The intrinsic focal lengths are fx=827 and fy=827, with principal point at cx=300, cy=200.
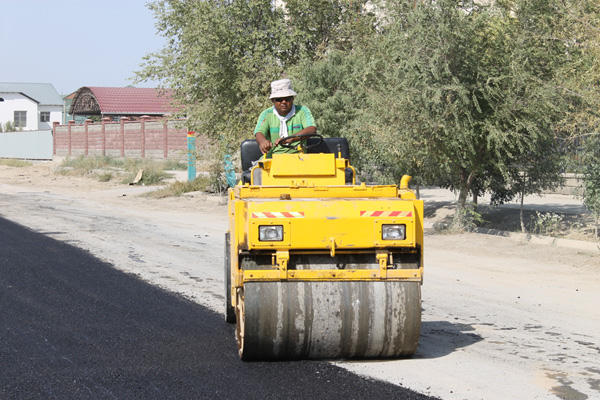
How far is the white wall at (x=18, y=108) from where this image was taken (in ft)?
302

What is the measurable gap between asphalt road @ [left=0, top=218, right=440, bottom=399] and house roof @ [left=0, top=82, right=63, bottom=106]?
3549 inches

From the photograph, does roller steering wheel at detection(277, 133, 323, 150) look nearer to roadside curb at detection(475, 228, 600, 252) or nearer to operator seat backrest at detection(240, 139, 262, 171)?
operator seat backrest at detection(240, 139, 262, 171)

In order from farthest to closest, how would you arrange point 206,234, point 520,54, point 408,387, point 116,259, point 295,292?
point 206,234
point 520,54
point 116,259
point 295,292
point 408,387

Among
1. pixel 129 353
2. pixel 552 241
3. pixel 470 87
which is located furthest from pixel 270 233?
pixel 552 241

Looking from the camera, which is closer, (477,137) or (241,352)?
(241,352)

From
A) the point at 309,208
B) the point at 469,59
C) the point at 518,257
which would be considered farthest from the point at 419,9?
the point at 309,208

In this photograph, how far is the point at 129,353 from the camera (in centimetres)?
677

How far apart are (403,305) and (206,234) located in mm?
10550

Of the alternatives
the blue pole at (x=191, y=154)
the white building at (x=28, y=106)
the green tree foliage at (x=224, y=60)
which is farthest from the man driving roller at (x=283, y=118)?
the white building at (x=28, y=106)

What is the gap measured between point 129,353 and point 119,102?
60.2m

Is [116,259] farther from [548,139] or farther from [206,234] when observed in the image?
[548,139]

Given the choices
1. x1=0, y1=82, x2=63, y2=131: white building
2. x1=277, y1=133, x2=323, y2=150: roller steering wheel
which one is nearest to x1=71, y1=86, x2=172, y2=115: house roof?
x1=0, y1=82, x2=63, y2=131: white building

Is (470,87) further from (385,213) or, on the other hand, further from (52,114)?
(52,114)

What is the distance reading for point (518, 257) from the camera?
13.1m
